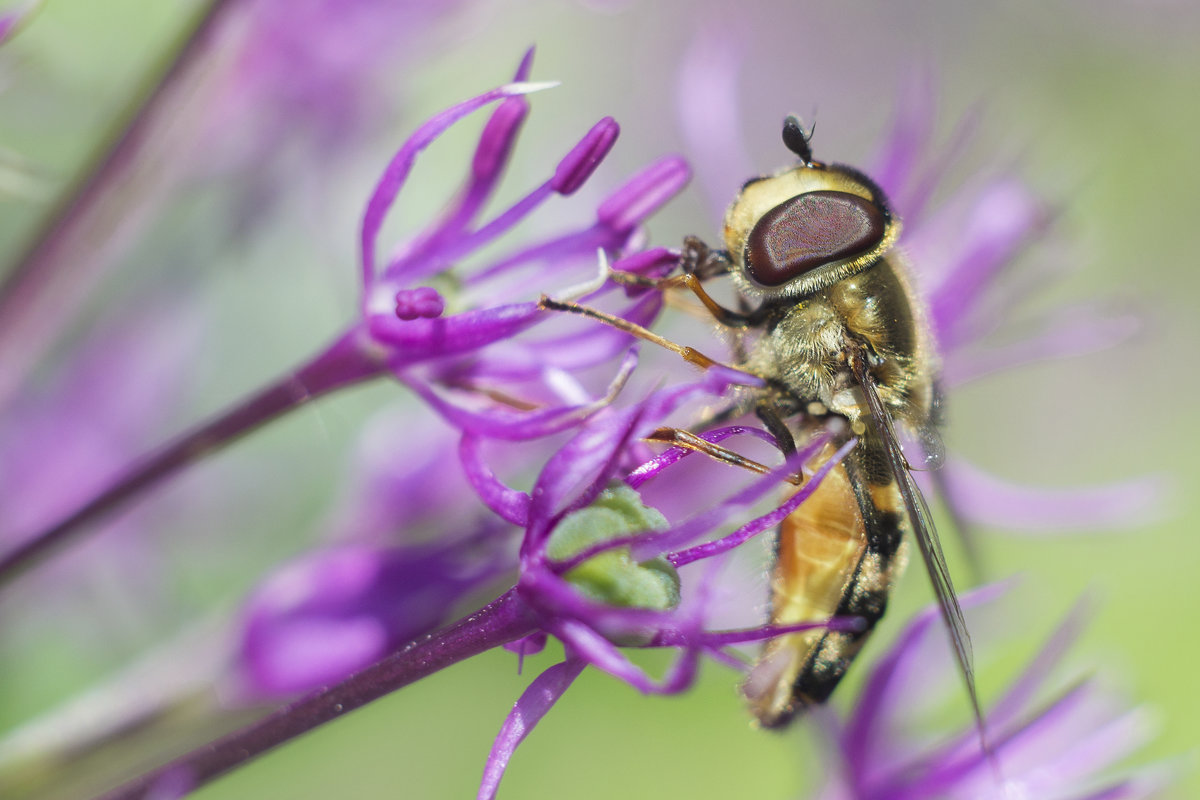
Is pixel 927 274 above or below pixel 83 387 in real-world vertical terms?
above

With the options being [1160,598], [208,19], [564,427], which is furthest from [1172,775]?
[1160,598]

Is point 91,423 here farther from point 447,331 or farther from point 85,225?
point 447,331

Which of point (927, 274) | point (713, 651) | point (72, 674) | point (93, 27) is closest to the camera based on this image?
point (713, 651)

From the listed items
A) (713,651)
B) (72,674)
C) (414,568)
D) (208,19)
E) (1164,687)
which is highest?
(208,19)

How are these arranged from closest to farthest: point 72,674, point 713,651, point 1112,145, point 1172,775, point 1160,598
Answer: point 713,651 < point 1172,775 < point 72,674 < point 1160,598 < point 1112,145

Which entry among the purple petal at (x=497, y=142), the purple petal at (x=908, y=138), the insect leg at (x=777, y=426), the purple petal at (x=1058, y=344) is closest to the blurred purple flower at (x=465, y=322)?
the purple petal at (x=497, y=142)

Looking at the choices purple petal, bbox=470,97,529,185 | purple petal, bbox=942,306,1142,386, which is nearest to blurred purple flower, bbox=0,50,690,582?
purple petal, bbox=470,97,529,185

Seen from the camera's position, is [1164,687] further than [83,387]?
Yes

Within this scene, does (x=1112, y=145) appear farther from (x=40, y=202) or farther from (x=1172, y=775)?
(x=40, y=202)
